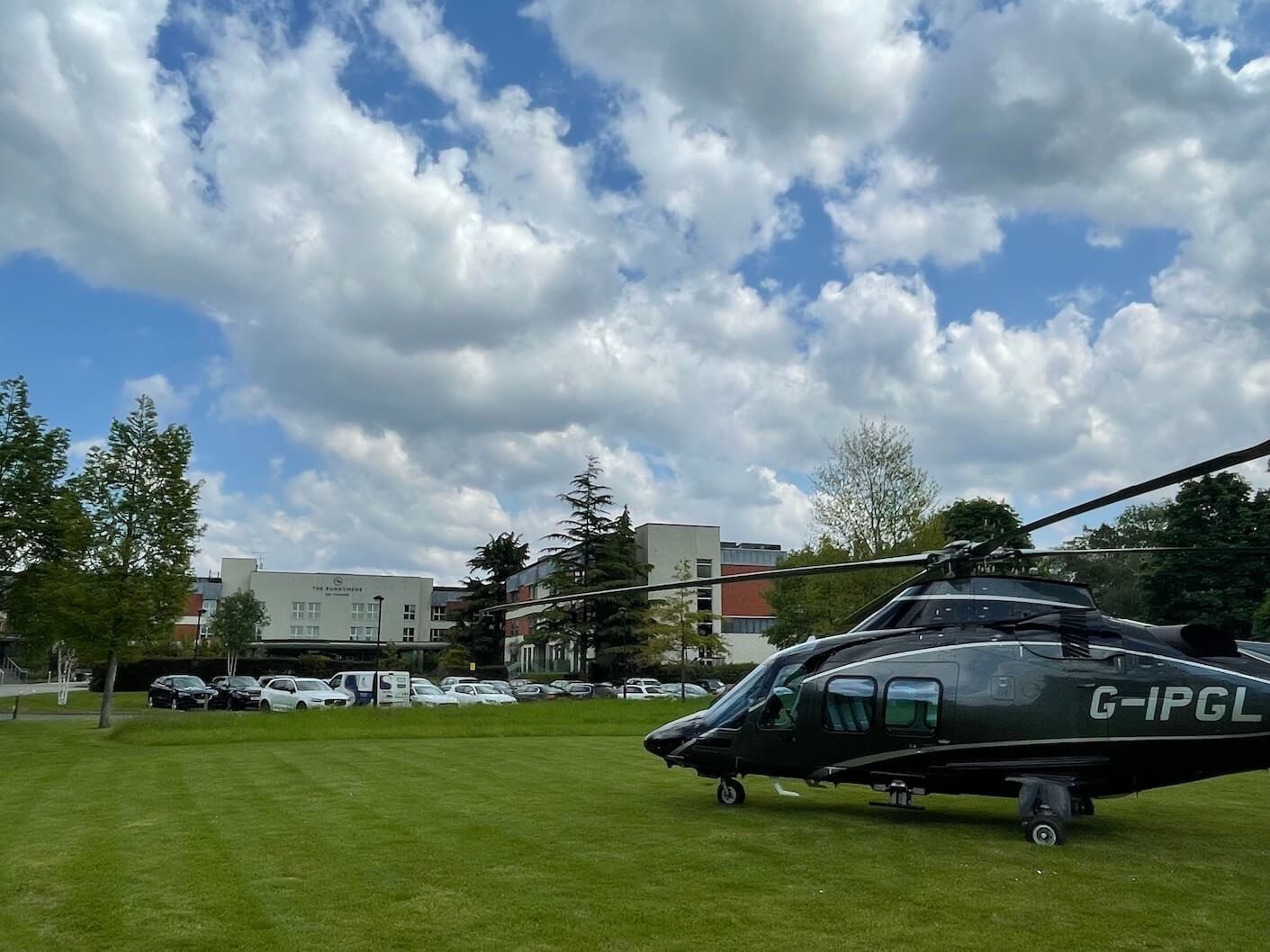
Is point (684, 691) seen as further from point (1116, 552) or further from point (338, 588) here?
point (338, 588)

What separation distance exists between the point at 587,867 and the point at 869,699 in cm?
443

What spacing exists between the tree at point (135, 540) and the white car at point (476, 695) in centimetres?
1575

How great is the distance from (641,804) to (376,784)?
4.67m

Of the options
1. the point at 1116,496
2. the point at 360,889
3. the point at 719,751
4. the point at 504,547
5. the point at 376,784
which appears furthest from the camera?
the point at 504,547

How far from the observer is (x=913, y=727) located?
1216cm

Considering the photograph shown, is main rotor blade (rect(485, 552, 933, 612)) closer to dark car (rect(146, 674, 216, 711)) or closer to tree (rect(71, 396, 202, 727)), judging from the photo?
tree (rect(71, 396, 202, 727))

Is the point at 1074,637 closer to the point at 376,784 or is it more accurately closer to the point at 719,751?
the point at 719,751

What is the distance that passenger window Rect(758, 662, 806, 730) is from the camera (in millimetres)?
12977

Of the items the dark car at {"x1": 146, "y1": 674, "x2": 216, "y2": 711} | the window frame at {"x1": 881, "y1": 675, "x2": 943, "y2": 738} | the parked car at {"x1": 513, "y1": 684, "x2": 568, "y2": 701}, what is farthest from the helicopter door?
the parked car at {"x1": 513, "y1": 684, "x2": 568, "y2": 701}

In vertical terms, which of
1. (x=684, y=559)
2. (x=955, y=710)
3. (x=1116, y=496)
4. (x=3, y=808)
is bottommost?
(x=3, y=808)

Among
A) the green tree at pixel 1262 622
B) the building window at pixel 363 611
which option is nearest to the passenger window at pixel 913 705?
the green tree at pixel 1262 622

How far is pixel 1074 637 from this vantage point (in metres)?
11.7

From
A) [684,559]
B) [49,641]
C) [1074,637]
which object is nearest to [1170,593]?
[684,559]

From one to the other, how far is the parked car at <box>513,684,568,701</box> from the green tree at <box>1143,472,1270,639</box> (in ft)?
98.6
